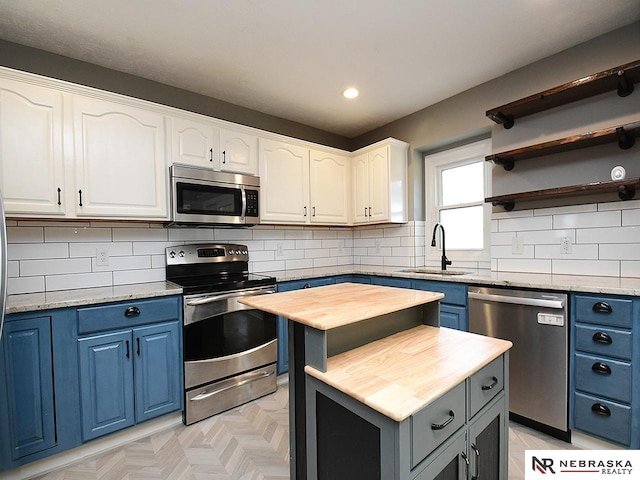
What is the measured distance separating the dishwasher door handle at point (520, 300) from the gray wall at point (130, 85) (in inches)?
93.7

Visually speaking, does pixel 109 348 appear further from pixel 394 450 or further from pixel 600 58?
pixel 600 58

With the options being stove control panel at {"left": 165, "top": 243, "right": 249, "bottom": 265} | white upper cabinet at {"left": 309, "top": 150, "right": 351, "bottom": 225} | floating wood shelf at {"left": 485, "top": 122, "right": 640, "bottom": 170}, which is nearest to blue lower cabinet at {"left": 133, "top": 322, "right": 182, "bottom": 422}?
stove control panel at {"left": 165, "top": 243, "right": 249, "bottom": 265}

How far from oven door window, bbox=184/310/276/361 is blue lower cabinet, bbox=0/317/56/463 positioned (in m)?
0.71

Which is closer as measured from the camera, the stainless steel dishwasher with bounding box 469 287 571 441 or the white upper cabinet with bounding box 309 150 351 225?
the stainless steel dishwasher with bounding box 469 287 571 441

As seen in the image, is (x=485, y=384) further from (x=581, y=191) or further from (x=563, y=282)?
(x=581, y=191)

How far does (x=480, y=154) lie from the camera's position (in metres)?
2.90

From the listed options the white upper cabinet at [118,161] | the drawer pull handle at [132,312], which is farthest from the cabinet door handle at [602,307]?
the white upper cabinet at [118,161]

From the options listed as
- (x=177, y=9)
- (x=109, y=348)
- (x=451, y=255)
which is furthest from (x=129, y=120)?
(x=451, y=255)

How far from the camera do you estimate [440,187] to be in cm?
328

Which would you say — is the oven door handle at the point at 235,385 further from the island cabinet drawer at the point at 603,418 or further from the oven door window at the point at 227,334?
the island cabinet drawer at the point at 603,418

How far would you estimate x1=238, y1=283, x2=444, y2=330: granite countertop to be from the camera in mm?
1123

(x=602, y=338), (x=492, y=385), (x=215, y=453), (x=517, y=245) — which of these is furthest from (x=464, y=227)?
(x=215, y=453)

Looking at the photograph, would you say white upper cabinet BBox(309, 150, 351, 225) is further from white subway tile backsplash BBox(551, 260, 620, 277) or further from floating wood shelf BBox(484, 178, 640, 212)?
white subway tile backsplash BBox(551, 260, 620, 277)

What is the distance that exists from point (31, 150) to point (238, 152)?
51.4 inches
